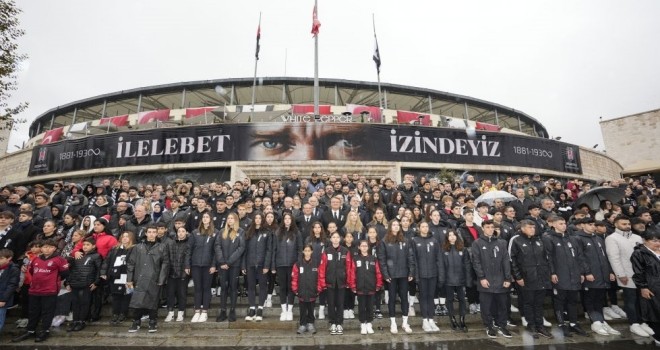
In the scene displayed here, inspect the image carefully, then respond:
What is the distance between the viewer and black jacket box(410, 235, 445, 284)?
5.42 meters

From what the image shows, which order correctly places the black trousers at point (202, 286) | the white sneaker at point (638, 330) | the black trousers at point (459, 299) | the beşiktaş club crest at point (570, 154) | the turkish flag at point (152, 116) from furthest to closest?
1. the turkish flag at point (152, 116)
2. the beşiktaş club crest at point (570, 154)
3. the black trousers at point (202, 286)
4. the black trousers at point (459, 299)
5. the white sneaker at point (638, 330)

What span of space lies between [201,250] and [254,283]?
4.06ft

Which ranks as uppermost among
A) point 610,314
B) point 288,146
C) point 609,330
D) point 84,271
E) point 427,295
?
point 288,146

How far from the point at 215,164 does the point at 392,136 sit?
8.77 m

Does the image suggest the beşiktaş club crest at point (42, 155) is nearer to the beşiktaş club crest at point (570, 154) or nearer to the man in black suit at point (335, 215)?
the man in black suit at point (335, 215)

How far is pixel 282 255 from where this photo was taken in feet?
19.1

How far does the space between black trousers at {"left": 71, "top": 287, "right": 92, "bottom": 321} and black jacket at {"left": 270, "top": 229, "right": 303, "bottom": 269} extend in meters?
3.41

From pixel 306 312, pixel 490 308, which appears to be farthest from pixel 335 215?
pixel 490 308

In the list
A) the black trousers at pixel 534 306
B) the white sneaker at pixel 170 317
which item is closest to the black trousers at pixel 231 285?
the white sneaker at pixel 170 317

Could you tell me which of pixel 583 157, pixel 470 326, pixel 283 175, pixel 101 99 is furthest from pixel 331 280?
pixel 101 99

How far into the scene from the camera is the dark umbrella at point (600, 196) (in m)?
8.05

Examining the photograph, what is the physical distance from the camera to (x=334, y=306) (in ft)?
17.3

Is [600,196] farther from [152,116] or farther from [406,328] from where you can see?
[152,116]

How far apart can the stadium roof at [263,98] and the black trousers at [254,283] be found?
17.8 metres
